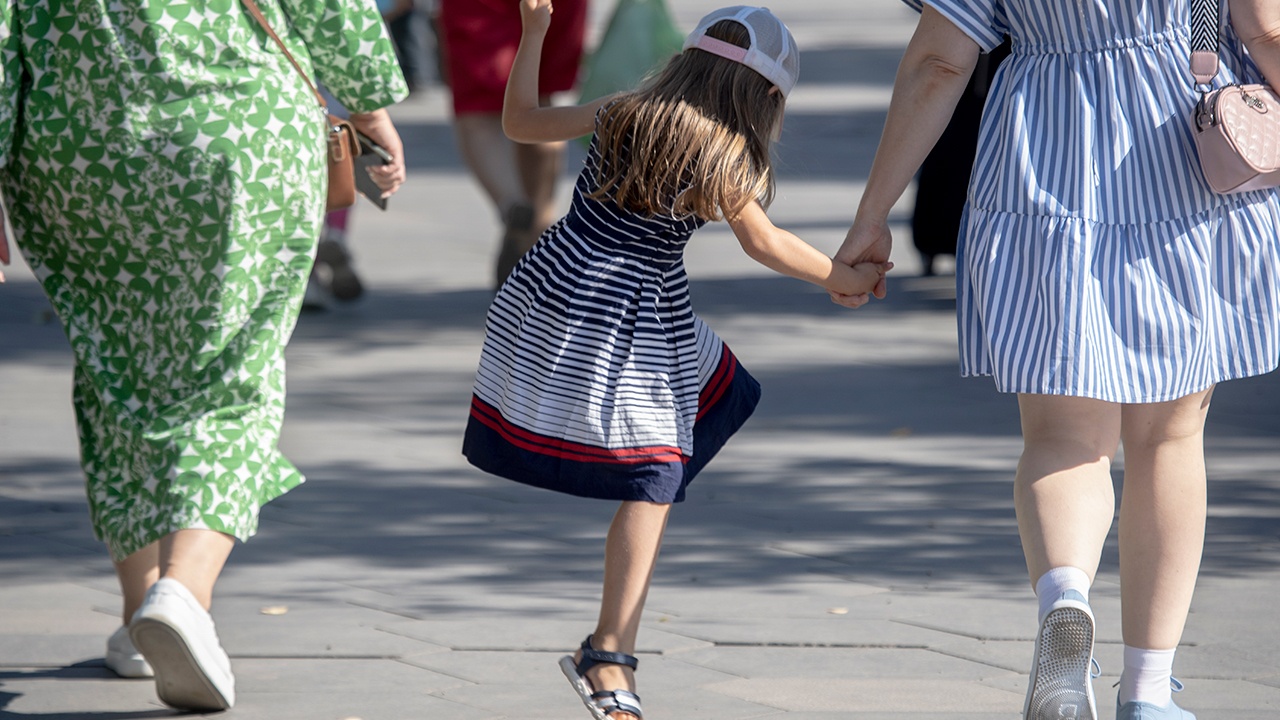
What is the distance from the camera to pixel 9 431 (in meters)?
5.83

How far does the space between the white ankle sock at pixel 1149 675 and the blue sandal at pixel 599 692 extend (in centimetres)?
86

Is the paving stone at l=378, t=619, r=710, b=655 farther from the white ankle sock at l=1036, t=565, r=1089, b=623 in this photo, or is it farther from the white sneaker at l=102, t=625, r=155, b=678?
the white ankle sock at l=1036, t=565, r=1089, b=623

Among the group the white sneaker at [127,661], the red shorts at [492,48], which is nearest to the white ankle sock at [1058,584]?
the white sneaker at [127,661]

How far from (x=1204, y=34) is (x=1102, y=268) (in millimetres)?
422

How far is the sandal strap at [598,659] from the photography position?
3223mm

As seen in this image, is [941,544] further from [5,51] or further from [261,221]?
[5,51]

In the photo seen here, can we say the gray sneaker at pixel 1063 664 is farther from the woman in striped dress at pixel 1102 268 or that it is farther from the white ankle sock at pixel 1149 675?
the white ankle sock at pixel 1149 675

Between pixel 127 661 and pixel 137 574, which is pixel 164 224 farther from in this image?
pixel 127 661

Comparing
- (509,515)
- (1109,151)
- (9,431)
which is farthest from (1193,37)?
(9,431)

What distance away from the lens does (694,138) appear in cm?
319

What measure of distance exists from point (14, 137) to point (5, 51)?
176 mm

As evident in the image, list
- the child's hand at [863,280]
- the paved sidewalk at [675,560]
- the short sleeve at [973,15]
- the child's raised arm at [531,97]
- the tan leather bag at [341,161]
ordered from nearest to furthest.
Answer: the short sleeve at [973,15], the child's hand at [863,280], the child's raised arm at [531,97], the paved sidewalk at [675,560], the tan leather bag at [341,161]

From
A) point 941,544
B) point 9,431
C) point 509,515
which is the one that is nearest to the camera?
point 941,544

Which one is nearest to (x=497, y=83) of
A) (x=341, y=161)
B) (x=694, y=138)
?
(x=341, y=161)
